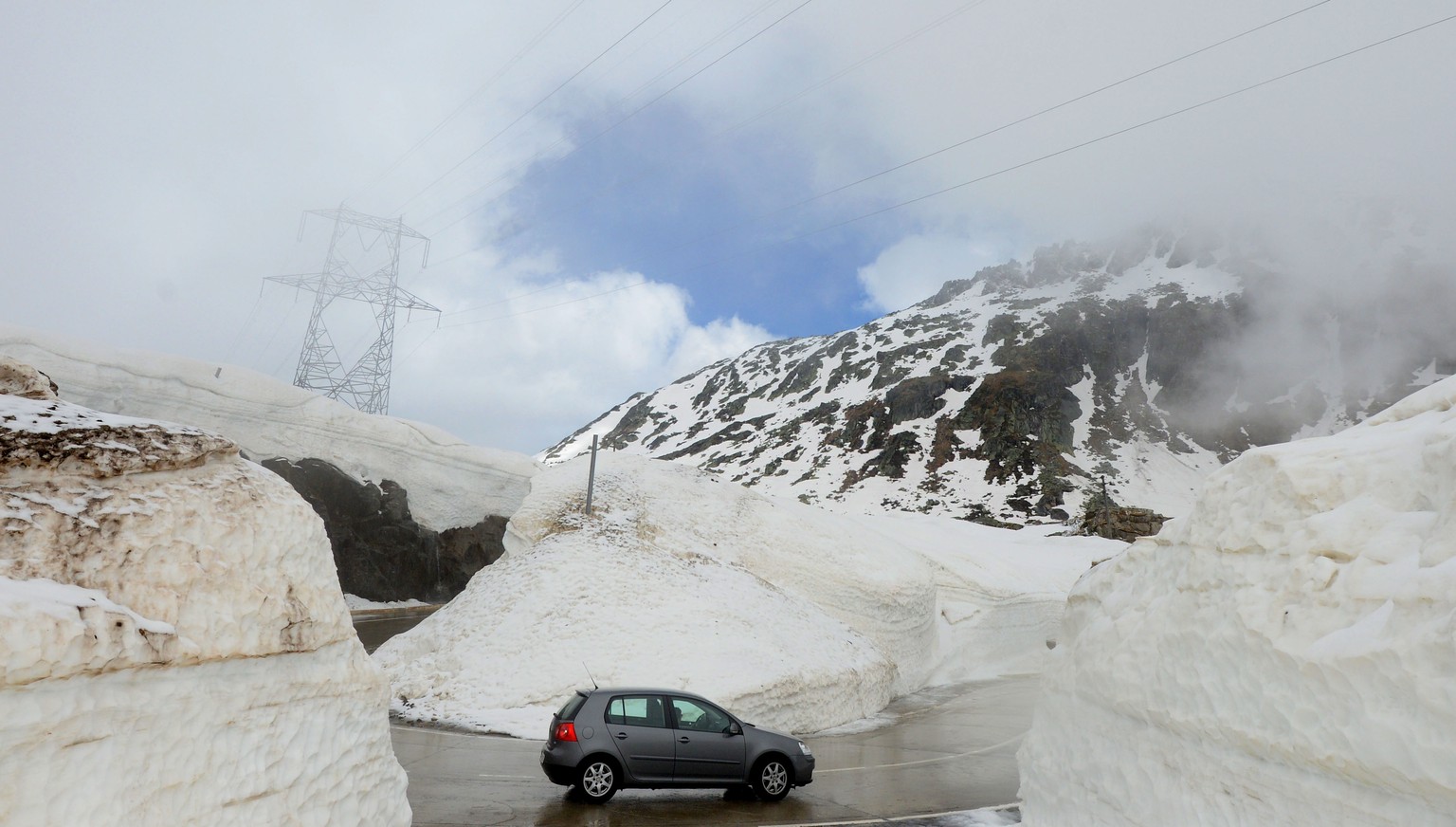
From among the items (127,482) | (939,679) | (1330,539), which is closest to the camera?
(127,482)

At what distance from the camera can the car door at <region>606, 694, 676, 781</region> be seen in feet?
34.6

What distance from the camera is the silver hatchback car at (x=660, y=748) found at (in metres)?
10.4

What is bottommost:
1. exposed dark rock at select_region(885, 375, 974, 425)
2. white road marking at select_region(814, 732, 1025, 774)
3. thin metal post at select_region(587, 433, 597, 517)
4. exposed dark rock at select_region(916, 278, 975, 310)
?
white road marking at select_region(814, 732, 1025, 774)

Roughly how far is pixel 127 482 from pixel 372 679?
7.88 ft

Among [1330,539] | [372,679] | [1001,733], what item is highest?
[1330,539]

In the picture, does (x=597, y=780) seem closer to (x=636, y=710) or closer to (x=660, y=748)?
(x=660, y=748)

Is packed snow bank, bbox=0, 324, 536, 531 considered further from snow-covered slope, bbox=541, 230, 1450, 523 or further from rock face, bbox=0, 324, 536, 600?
snow-covered slope, bbox=541, 230, 1450, 523

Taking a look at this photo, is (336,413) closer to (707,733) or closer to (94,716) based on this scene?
(707,733)

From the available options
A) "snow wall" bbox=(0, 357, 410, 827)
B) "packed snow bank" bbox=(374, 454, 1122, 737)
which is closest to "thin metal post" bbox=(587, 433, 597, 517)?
"packed snow bank" bbox=(374, 454, 1122, 737)

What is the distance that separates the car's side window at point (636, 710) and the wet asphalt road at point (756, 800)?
0.99 metres

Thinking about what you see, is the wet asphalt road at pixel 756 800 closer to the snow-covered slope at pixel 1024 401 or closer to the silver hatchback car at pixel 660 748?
the silver hatchback car at pixel 660 748

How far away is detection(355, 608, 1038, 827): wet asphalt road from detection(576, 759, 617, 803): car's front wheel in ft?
0.51

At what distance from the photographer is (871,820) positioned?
10.1m

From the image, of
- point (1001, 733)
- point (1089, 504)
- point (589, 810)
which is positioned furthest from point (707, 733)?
point (1089, 504)
